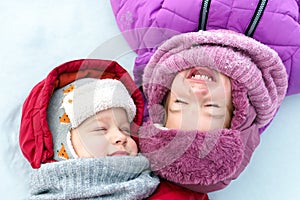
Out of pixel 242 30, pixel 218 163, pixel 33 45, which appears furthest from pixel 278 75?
pixel 33 45

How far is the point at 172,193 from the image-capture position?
1.08 meters

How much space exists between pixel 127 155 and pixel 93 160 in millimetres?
90

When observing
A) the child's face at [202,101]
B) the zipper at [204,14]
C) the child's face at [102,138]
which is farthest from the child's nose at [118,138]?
the zipper at [204,14]

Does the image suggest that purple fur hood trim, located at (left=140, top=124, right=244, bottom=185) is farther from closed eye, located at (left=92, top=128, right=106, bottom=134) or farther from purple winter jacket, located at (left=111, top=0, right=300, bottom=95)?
purple winter jacket, located at (left=111, top=0, right=300, bottom=95)

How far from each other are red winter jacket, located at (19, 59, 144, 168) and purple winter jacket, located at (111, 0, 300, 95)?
68mm

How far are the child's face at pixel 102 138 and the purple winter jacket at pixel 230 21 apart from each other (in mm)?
191

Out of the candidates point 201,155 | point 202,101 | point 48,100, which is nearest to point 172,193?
point 201,155

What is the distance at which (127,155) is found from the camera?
1079 mm

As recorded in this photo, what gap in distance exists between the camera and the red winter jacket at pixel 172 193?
3.52ft

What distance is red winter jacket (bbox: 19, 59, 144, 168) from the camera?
109 centimetres

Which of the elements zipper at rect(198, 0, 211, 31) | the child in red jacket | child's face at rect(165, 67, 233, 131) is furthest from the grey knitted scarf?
zipper at rect(198, 0, 211, 31)

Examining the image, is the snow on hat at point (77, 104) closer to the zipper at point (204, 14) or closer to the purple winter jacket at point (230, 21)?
the purple winter jacket at point (230, 21)

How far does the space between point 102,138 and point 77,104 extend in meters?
0.10

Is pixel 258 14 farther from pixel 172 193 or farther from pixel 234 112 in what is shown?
pixel 172 193
